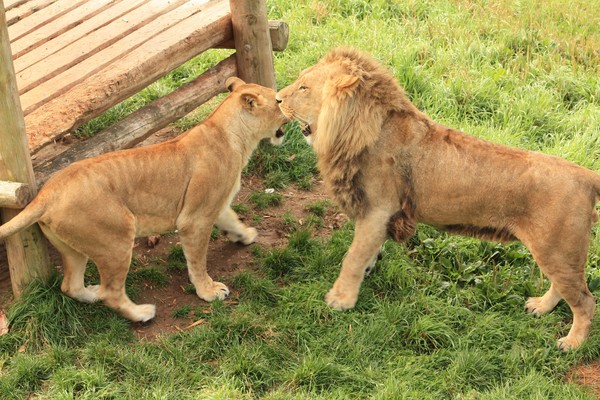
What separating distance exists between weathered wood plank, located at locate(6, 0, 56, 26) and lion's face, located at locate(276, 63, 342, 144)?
2464 mm

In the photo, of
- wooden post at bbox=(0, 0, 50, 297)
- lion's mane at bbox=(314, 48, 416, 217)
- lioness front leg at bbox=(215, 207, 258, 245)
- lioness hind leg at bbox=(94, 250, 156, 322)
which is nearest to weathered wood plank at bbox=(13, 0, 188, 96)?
wooden post at bbox=(0, 0, 50, 297)

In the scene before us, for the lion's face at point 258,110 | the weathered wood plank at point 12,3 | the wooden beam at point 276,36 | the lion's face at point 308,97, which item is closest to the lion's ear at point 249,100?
the lion's face at point 258,110

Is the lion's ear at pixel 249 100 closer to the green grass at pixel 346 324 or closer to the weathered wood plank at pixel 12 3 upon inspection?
the green grass at pixel 346 324

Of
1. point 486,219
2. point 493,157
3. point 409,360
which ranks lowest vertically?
point 409,360

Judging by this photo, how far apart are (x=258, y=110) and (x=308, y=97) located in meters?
0.35

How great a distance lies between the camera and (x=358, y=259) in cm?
472

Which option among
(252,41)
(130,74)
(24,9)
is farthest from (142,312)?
(24,9)

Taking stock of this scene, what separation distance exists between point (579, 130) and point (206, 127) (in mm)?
3318

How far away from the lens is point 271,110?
503cm

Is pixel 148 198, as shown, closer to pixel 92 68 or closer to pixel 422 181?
pixel 92 68

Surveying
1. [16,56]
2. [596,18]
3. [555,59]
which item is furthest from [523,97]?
[16,56]

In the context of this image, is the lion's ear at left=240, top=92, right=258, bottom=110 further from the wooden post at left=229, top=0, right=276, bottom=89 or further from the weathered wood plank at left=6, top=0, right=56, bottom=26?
the weathered wood plank at left=6, top=0, right=56, bottom=26

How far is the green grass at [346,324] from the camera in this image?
165 inches

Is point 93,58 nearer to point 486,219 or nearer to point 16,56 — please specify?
point 16,56
